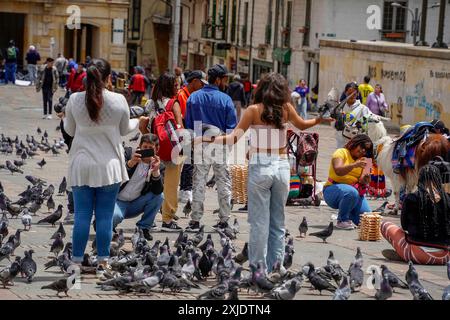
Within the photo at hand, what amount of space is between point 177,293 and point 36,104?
31.6m

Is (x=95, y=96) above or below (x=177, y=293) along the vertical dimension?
above

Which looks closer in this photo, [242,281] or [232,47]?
[242,281]

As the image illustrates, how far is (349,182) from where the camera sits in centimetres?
1518

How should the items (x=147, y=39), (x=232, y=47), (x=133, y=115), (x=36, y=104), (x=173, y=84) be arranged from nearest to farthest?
(x=133, y=115) → (x=173, y=84) → (x=36, y=104) → (x=232, y=47) → (x=147, y=39)

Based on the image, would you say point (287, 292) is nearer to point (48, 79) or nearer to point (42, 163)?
point (42, 163)

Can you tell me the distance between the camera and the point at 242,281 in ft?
33.4

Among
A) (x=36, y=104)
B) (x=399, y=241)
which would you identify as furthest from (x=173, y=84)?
(x=36, y=104)

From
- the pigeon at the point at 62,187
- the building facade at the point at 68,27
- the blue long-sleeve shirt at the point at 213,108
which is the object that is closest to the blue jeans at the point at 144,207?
the blue long-sleeve shirt at the point at 213,108

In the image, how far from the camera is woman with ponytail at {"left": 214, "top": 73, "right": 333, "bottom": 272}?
1058cm

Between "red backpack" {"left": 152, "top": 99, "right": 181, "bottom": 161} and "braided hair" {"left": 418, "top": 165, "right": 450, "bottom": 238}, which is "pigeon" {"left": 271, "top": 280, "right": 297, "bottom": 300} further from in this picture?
"red backpack" {"left": 152, "top": 99, "right": 181, "bottom": 161}

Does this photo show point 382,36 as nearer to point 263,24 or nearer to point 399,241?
point 263,24

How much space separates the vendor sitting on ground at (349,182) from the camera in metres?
14.9

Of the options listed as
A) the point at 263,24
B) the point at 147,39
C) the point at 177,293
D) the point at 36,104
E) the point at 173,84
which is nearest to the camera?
the point at 177,293

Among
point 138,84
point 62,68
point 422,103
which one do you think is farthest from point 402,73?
point 62,68
